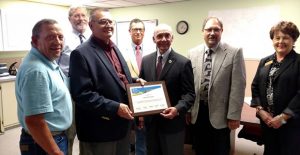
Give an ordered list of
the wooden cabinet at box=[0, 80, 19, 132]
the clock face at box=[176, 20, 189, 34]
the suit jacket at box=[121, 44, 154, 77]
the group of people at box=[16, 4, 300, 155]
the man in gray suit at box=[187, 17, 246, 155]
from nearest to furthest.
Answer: the group of people at box=[16, 4, 300, 155], the man in gray suit at box=[187, 17, 246, 155], the suit jacket at box=[121, 44, 154, 77], the wooden cabinet at box=[0, 80, 19, 132], the clock face at box=[176, 20, 189, 34]

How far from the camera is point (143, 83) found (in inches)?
72.5

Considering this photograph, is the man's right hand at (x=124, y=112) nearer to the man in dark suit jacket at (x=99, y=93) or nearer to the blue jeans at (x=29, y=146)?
the man in dark suit jacket at (x=99, y=93)

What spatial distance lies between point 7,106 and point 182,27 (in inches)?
156

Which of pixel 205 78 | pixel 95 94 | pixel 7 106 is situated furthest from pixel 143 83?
pixel 7 106

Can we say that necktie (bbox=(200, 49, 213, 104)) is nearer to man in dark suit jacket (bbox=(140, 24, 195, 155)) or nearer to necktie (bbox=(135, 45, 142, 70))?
man in dark suit jacket (bbox=(140, 24, 195, 155))

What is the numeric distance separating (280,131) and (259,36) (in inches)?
136

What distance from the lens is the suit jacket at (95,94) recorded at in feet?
5.17

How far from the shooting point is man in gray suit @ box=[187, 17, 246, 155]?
2.00 m

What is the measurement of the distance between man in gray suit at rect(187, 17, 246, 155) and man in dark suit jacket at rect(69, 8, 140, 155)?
2.16 ft

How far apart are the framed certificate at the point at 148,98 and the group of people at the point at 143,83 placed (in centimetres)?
5

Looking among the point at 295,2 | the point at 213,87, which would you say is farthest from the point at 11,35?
the point at 295,2

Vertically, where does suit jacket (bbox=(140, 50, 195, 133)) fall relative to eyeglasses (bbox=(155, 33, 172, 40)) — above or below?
below

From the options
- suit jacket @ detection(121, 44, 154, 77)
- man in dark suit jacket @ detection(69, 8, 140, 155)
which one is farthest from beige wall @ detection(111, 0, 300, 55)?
man in dark suit jacket @ detection(69, 8, 140, 155)

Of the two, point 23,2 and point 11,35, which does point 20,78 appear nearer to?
point 11,35
